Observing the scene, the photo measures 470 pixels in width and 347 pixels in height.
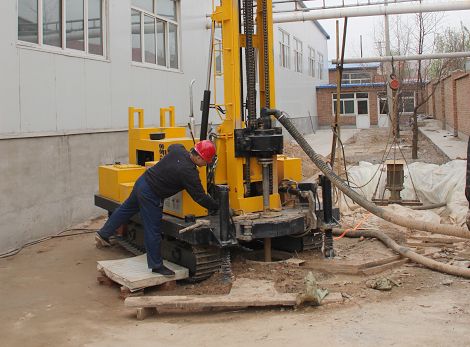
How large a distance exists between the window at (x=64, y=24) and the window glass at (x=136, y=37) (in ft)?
4.03

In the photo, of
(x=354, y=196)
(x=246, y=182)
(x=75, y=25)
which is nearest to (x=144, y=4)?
(x=75, y=25)

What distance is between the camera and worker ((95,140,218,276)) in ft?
19.6

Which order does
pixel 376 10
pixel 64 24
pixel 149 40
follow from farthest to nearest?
pixel 376 10, pixel 149 40, pixel 64 24

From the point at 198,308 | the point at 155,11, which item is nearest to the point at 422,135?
the point at 155,11

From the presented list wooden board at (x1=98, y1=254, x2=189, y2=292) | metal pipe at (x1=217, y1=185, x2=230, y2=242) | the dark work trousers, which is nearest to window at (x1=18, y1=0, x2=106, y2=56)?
the dark work trousers

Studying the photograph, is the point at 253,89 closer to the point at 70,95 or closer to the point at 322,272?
the point at 322,272

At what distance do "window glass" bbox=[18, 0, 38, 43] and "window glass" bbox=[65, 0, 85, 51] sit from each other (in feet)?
2.69

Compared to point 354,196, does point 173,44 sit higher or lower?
higher

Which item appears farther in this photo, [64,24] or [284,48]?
[284,48]

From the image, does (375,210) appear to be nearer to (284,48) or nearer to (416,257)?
(416,257)

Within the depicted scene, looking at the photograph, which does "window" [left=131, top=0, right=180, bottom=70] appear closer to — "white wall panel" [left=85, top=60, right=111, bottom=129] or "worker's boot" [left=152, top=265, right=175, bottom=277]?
"white wall panel" [left=85, top=60, right=111, bottom=129]

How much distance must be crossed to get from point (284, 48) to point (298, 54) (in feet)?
12.5

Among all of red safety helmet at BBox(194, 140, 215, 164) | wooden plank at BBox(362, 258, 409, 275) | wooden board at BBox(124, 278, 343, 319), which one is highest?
red safety helmet at BBox(194, 140, 215, 164)

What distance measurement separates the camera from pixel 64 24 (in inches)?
378
